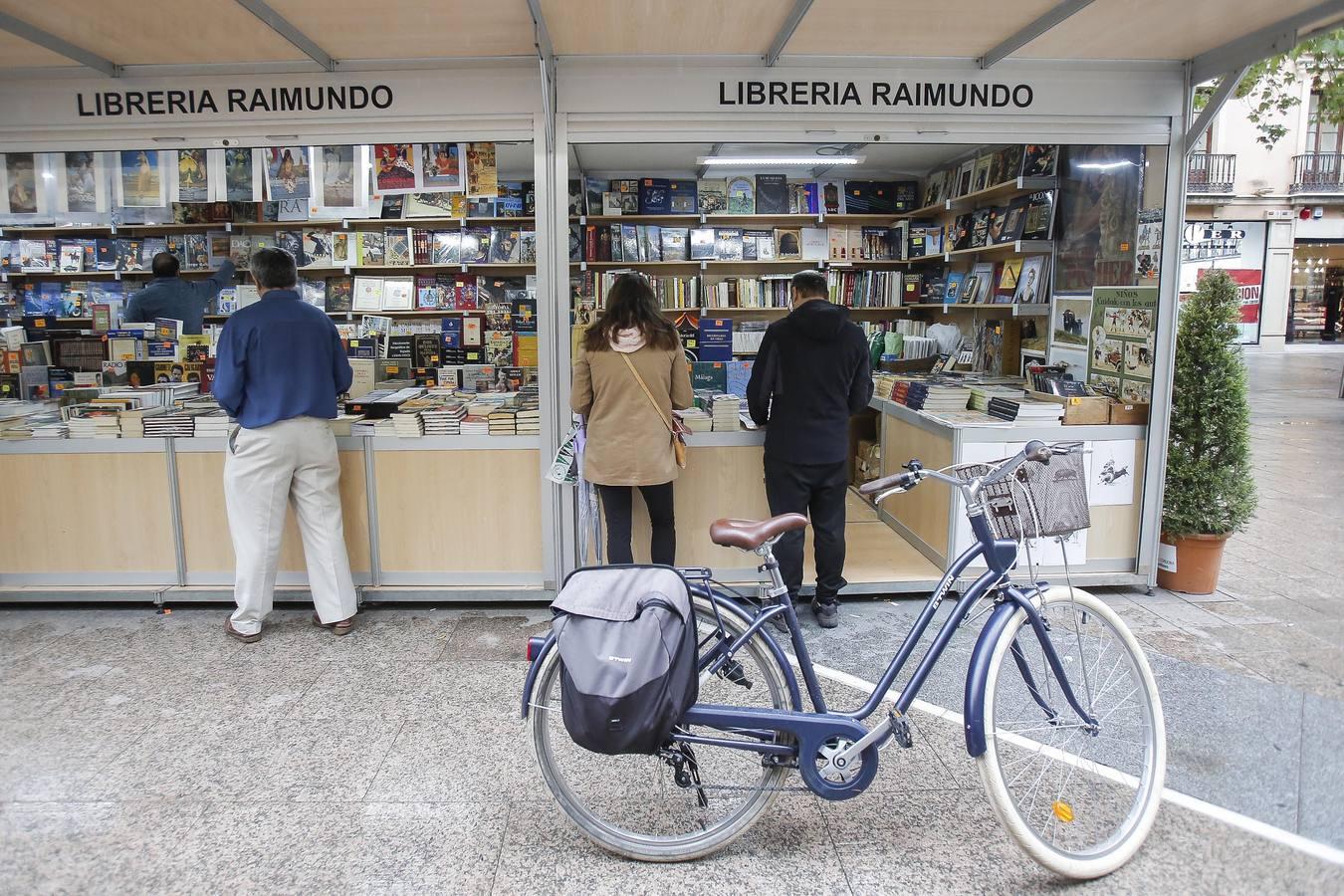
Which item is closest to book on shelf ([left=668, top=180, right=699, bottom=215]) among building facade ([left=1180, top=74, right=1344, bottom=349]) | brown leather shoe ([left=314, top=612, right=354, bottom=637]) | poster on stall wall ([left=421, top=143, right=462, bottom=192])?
poster on stall wall ([left=421, top=143, right=462, bottom=192])

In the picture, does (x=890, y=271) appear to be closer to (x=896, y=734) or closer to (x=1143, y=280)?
(x=1143, y=280)

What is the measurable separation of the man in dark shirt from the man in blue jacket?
260 centimetres

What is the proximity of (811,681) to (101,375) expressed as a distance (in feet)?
17.4

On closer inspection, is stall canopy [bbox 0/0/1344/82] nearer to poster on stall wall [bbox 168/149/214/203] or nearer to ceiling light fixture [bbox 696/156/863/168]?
poster on stall wall [bbox 168/149/214/203]

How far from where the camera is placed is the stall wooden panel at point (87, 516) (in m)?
4.46

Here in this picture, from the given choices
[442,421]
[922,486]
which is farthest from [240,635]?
[922,486]

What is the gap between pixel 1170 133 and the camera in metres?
4.36

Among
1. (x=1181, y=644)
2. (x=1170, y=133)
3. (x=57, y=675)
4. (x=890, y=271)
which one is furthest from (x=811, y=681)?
(x=890, y=271)

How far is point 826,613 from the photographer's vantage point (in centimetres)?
421

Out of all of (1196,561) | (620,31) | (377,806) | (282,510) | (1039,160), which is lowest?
(377,806)

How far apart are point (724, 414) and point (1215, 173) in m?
26.0

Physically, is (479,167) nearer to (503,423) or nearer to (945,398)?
(503,423)

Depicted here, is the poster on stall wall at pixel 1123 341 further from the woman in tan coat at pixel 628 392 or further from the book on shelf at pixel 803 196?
the book on shelf at pixel 803 196

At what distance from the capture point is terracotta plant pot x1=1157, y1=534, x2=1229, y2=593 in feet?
15.1
